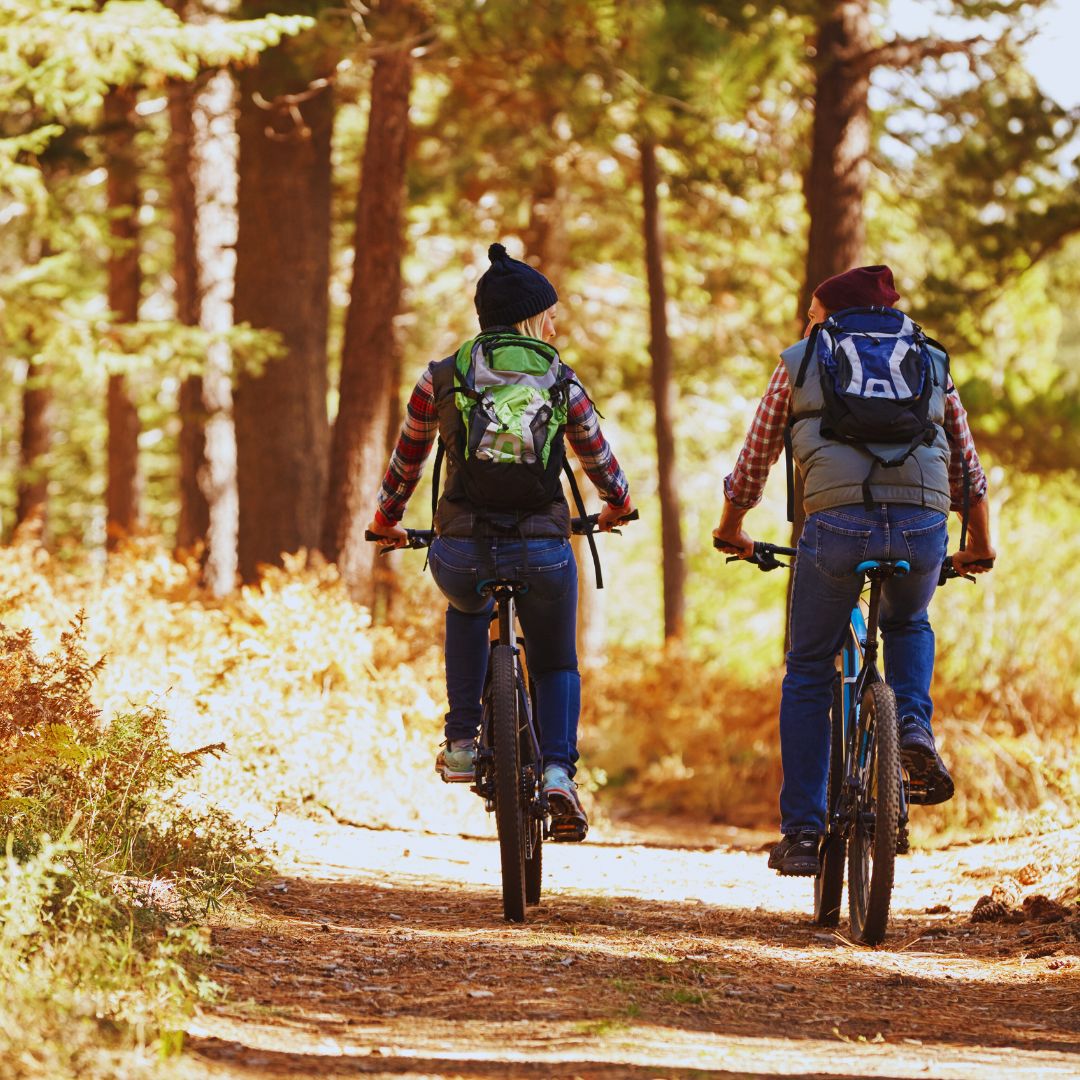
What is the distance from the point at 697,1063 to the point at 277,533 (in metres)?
10.5

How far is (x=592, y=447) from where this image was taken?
5.89m

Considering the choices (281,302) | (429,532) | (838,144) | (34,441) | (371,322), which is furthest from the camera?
(34,441)

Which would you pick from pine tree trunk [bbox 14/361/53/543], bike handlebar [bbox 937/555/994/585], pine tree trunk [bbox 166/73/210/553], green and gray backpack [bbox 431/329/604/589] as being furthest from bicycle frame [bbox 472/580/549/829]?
pine tree trunk [bbox 14/361/53/543]

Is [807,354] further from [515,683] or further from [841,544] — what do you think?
[515,683]

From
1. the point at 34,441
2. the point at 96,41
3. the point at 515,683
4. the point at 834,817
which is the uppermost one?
the point at 96,41

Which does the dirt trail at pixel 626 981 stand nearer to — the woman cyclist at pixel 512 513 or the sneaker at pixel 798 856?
the sneaker at pixel 798 856

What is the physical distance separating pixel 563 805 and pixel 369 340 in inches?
292

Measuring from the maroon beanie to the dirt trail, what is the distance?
7.62 feet

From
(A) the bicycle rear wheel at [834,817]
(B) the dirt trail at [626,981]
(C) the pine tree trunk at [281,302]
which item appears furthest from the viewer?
(C) the pine tree trunk at [281,302]

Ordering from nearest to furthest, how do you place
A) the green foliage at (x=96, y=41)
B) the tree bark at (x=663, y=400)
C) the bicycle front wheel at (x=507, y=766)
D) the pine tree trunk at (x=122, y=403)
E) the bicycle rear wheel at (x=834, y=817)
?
1. the bicycle front wheel at (x=507, y=766)
2. the bicycle rear wheel at (x=834, y=817)
3. the green foliage at (x=96, y=41)
4. the pine tree trunk at (x=122, y=403)
5. the tree bark at (x=663, y=400)

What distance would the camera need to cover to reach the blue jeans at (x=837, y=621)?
5.34 metres

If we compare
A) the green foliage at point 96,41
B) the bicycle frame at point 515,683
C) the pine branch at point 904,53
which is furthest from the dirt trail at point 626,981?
the pine branch at point 904,53

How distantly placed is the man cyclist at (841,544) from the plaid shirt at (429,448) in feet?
1.58

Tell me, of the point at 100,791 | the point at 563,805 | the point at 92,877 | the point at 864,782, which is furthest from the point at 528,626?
the point at 92,877
